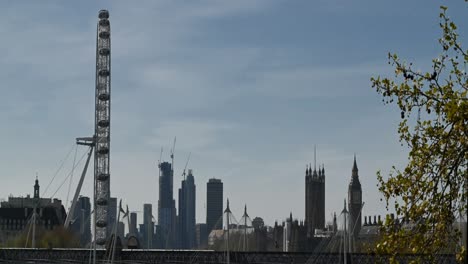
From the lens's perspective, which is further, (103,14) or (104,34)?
(103,14)

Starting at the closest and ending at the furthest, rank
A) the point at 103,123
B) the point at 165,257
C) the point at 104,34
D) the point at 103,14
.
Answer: the point at 165,257 < the point at 103,123 < the point at 104,34 < the point at 103,14

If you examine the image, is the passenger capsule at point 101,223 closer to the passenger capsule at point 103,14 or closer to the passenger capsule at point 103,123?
the passenger capsule at point 103,123

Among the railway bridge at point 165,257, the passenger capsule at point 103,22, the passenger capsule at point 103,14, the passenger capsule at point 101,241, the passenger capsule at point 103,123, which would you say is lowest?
the railway bridge at point 165,257

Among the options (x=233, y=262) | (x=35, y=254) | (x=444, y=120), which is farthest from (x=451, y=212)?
(x=35, y=254)

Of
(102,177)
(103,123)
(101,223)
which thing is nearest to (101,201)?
(101,223)

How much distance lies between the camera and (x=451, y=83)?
65.5 feet

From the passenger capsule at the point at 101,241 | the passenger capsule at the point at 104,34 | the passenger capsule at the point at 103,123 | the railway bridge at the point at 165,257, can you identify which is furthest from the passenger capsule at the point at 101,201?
the passenger capsule at the point at 104,34

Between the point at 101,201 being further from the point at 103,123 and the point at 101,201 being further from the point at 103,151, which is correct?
the point at 103,123

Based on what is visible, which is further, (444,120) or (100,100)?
(100,100)

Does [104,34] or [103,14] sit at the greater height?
[103,14]

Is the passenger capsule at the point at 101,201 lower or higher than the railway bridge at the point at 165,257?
higher

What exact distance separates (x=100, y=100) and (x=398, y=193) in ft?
500

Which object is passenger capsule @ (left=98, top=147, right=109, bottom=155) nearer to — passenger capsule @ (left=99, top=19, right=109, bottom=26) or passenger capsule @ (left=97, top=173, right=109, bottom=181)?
passenger capsule @ (left=97, top=173, right=109, bottom=181)

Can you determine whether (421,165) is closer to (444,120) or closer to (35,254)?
(444,120)
